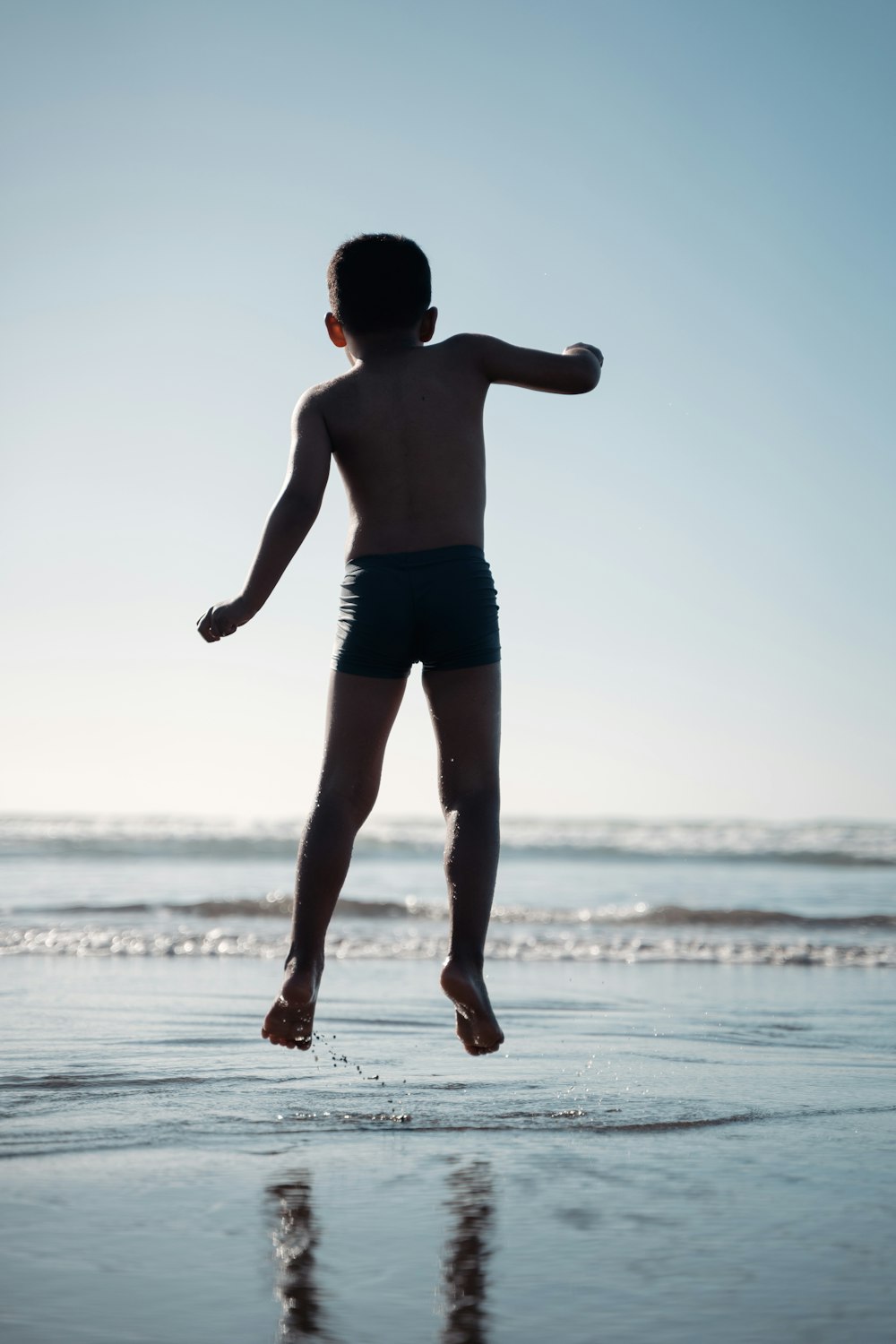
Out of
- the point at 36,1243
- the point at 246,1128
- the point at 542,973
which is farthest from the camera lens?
the point at 542,973

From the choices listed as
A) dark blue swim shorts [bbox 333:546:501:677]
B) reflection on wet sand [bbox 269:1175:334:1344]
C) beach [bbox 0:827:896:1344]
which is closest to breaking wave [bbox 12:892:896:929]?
beach [bbox 0:827:896:1344]

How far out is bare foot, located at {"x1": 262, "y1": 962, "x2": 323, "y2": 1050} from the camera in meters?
2.92

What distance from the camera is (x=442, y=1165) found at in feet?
8.15

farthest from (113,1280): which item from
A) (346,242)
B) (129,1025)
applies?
(129,1025)

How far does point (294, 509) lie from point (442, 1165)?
1487 millimetres

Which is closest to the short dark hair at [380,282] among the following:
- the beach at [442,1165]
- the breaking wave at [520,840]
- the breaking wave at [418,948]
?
the beach at [442,1165]

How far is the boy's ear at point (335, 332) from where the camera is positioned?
10.8 ft

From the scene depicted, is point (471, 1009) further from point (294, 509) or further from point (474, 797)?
point (294, 509)

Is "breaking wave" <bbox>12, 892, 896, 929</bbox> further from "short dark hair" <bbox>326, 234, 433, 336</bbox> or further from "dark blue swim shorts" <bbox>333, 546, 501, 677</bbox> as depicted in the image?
"short dark hair" <bbox>326, 234, 433, 336</bbox>

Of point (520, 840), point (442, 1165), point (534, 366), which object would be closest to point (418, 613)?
point (534, 366)

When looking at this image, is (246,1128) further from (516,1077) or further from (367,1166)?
(516,1077)

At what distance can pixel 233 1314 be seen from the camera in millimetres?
1653

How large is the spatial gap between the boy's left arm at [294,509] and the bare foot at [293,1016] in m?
0.85

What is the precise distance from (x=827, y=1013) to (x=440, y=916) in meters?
6.16
